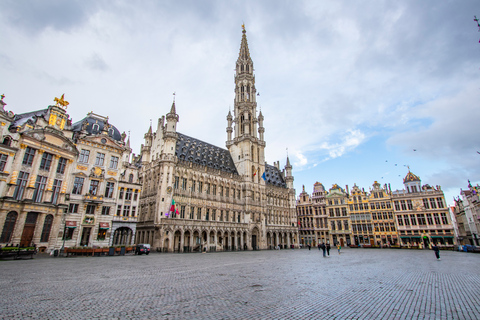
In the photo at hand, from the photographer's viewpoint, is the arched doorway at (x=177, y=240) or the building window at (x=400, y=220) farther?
the building window at (x=400, y=220)

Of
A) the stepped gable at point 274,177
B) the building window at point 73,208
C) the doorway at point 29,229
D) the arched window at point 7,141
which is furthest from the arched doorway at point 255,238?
the arched window at point 7,141

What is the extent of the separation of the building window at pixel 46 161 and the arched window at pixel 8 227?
5.83m

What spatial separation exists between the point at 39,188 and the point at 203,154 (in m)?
30.6

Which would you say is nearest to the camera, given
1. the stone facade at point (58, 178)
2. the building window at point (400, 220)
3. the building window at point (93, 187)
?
the stone facade at point (58, 178)

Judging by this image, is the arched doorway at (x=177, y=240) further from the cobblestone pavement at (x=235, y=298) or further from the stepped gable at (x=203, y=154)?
the cobblestone pavement at (x=235, y=298)

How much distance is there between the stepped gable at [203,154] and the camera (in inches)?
1966

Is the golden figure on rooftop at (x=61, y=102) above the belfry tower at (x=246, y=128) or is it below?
below

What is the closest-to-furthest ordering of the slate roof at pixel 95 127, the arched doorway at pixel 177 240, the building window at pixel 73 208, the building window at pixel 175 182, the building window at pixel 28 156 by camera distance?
the building window at pixel 28 156 → the building window at pixel 73 208 → the slate roof at pixel 95 127 → the arched doorway at pixel 177 240 → the building window at pixel 175 182

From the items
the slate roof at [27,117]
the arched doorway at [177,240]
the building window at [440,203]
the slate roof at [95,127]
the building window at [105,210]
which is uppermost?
the slate roof at [95,127]

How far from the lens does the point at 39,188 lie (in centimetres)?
2831

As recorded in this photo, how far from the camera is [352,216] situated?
6544 cm

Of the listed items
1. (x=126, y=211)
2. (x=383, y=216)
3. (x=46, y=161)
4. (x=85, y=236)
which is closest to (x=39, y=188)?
(x=46, y=161)

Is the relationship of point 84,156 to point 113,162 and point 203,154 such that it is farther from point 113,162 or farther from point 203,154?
point 203,154

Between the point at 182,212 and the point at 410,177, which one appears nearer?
the point at 182,212
